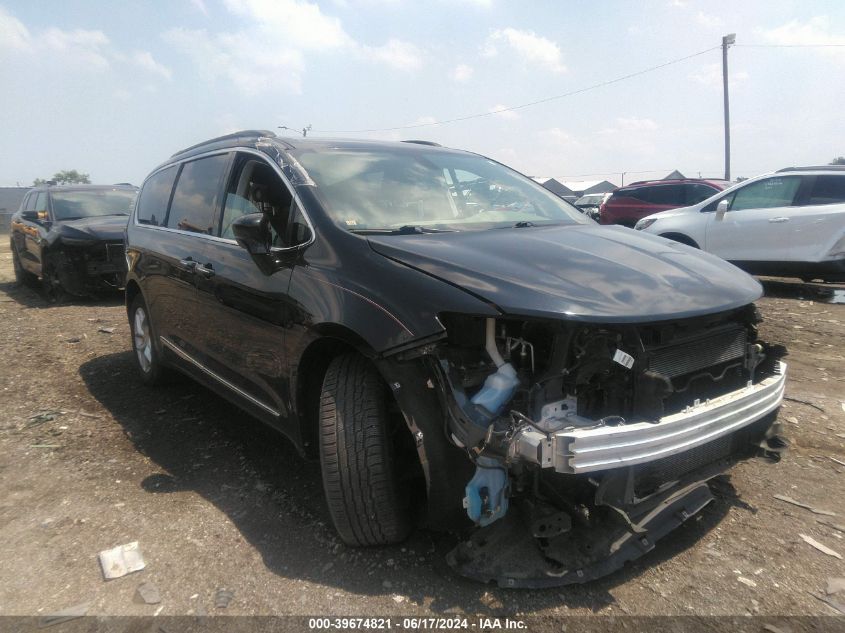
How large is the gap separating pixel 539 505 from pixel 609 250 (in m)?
1.20

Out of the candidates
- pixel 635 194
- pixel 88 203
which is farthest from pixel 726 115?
pixel 88 203

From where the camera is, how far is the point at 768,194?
8.69 m

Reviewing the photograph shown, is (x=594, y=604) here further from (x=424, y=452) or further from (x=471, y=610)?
(x=424, y=452)

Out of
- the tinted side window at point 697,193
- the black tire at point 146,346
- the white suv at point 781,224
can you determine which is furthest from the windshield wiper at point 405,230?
the tinted side window at point 697,193

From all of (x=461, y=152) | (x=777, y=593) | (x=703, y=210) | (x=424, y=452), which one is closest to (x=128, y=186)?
(x=461, y=152)

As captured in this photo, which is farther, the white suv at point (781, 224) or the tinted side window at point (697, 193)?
the tinted side window at point (697, 193)

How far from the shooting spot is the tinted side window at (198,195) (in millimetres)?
3811

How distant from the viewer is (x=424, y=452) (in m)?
2.28

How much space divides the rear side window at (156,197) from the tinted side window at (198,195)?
20cm

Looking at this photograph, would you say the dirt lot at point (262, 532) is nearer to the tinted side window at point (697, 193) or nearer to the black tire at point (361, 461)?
the black tire at point (361, 461)

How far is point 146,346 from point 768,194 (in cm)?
826

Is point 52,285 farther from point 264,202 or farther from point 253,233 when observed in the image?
point 253,233

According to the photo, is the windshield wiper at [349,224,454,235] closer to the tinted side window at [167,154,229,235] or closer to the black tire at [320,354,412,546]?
the black tire at [320,354,412,546]

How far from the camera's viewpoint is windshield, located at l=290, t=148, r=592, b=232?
9.95ft
